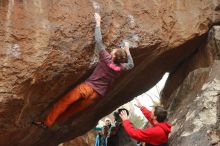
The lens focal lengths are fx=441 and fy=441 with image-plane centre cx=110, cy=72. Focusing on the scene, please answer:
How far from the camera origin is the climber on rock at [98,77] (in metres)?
7.44

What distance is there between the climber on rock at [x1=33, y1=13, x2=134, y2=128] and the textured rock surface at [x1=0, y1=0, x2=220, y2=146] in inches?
6.2

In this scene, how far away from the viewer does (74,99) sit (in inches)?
298

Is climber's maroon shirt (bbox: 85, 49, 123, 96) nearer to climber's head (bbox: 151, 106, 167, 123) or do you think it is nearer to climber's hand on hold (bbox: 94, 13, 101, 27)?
climber's hand on hold (bbox: 94, 13, 101, 27)

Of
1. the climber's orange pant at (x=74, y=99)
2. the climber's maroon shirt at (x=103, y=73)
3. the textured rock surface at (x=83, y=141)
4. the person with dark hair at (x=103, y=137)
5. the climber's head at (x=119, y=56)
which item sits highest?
the climber's head at (x=119, y=56)

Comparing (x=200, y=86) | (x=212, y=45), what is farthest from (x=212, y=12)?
(x=200, y=86)

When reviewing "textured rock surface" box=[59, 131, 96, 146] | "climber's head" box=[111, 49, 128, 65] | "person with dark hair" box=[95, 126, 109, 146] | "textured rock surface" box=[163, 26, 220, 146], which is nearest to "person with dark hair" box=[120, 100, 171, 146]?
"textured rock surface" box=[163, 26, 220, 146]

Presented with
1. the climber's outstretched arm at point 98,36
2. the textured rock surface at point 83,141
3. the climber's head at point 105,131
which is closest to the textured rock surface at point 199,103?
the climber's head at point 105,131

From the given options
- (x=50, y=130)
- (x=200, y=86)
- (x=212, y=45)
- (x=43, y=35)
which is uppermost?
(x=43, y=35)

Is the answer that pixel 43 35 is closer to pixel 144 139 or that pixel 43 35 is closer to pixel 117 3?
pixel 117 3

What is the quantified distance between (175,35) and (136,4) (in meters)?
1.06

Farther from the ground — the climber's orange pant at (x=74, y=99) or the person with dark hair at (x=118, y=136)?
the climber's orange pant at (x=74, y=99)

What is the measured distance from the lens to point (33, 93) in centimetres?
738

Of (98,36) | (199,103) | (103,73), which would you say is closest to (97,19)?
(98,36)

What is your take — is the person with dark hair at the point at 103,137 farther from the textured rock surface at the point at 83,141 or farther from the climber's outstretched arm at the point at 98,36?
the textured rock surface at the point at 83,141
